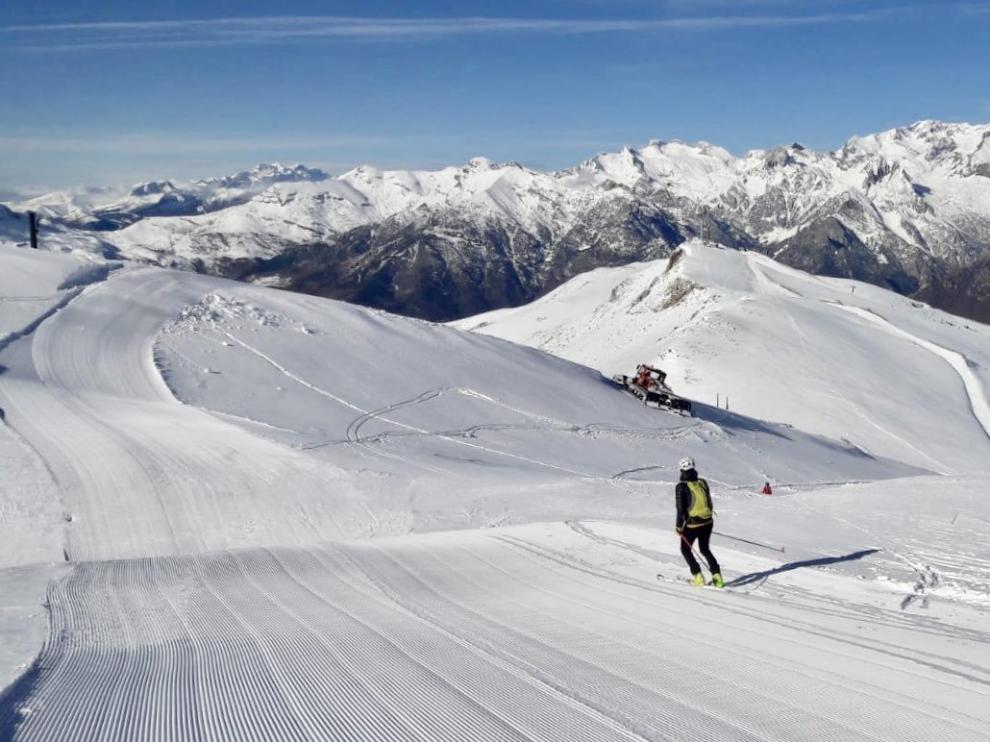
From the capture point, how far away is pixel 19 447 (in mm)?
22016

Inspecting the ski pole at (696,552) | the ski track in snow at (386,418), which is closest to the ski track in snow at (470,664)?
the ski pole at (696,552)

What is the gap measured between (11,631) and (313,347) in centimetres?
2942

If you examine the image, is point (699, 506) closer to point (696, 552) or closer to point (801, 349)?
point (696, 552)

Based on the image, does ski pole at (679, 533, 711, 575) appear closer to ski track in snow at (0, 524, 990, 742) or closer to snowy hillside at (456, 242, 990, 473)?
ski track in snow at (0, 524, 990, 742)

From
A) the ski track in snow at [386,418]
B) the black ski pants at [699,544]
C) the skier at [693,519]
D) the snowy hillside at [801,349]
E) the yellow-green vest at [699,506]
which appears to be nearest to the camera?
the black ski pants at [699,544]

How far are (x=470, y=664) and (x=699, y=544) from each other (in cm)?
525

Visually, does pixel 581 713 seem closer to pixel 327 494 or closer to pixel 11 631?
pixel 11 631

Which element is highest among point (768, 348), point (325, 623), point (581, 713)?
point (581, 713)

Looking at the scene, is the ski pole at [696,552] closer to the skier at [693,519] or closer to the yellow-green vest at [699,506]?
the skier at [693,519]

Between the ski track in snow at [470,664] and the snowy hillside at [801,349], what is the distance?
53270 millimetres

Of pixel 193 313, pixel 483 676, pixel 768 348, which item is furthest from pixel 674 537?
pixel 768 348

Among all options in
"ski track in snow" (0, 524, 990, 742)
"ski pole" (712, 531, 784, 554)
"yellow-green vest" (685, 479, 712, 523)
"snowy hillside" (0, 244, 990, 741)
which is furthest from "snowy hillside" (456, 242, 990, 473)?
"ski track in snow" (0, 524, 990, 742)

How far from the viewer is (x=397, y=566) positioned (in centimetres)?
1438

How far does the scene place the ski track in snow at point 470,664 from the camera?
692 centimetres
